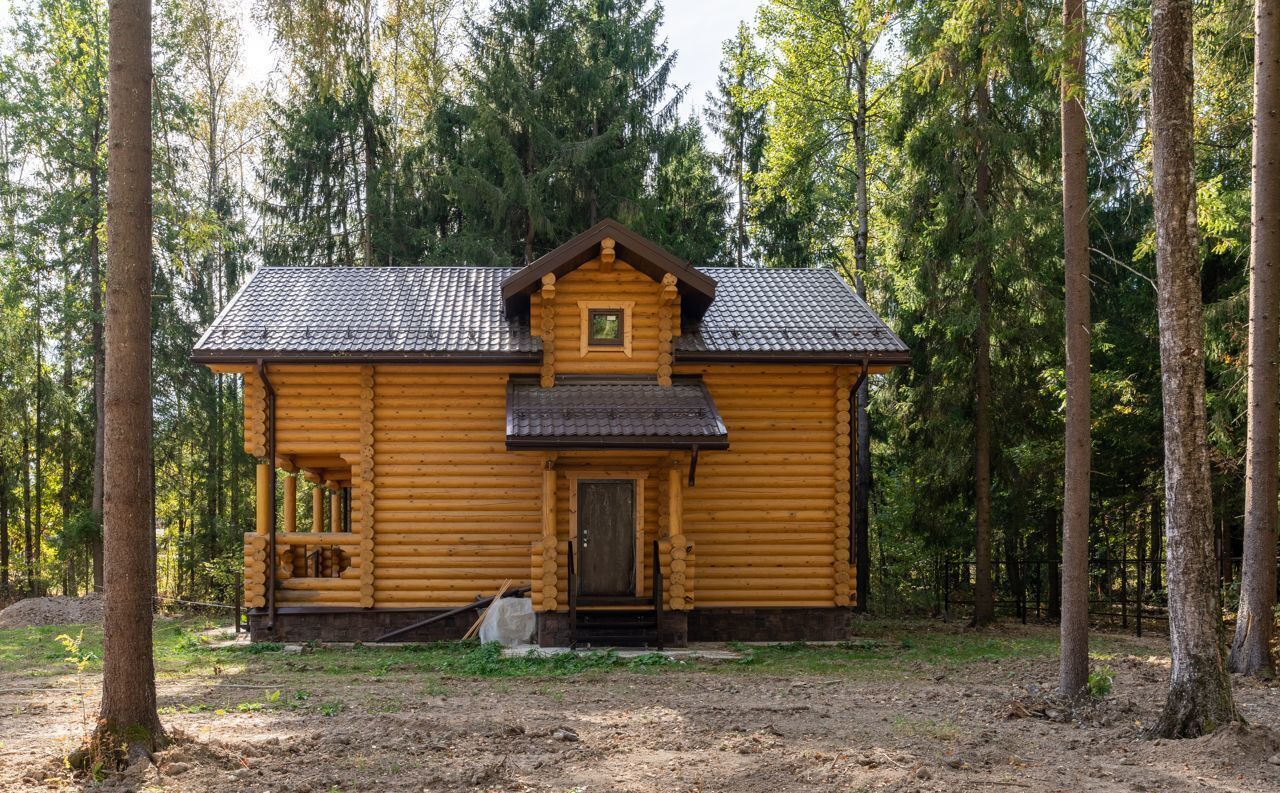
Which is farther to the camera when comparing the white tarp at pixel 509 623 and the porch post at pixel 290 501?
the porch post at pixel 290 501

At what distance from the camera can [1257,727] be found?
8250 millimetres

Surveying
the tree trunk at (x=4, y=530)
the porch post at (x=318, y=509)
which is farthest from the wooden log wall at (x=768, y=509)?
the tree trunk at (x=4, y=530)

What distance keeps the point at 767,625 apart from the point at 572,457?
3.94 metres

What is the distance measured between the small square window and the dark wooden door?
2.11 m

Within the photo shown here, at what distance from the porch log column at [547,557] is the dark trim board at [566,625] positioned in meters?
0.32

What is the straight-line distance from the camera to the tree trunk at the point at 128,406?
304 inches

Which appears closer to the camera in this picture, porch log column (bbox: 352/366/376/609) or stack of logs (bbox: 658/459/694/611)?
stack of logs (bbox: 658/459/694/611)

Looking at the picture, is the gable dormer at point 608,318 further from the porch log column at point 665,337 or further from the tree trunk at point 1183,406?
Answer: the tree trunk at point 1183,406

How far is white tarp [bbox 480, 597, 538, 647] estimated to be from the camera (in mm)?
15469

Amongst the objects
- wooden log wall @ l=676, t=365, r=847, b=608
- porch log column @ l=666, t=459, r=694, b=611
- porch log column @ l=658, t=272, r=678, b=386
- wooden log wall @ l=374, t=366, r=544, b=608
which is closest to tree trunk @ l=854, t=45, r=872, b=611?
wooden log wall @ l=676, t=365, r=847, b=608

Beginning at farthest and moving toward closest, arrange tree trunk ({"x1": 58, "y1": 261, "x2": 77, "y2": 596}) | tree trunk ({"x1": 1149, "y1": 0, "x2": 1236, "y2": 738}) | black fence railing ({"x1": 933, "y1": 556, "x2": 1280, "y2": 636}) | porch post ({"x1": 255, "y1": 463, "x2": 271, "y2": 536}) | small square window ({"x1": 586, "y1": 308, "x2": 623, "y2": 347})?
1. tree trunk ({"x1": 58, "y1": 261, "x2": 77, "y2": 596})
2. black fence railing ({"x1": 933, "y1": 556, "x2": 1280, "y2": 636})
3. small square window ({"x1": 586, "y1": 308, "x2": 623, "y2": 347})
4. porch post ({"x1": 255, "y1": 463, "x2": 271, "y2": 536})
5. tree trunk ({"x1": 1149, "y1": 0, "x2": 1236, "y2": 738})

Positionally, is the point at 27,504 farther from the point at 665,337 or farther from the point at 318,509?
the point at 665,337

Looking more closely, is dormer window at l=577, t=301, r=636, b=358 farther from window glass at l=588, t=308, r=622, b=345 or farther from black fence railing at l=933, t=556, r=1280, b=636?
black fence railing at l=933, t=556, r=1280, b=636

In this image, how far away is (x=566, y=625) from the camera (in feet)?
50.8
